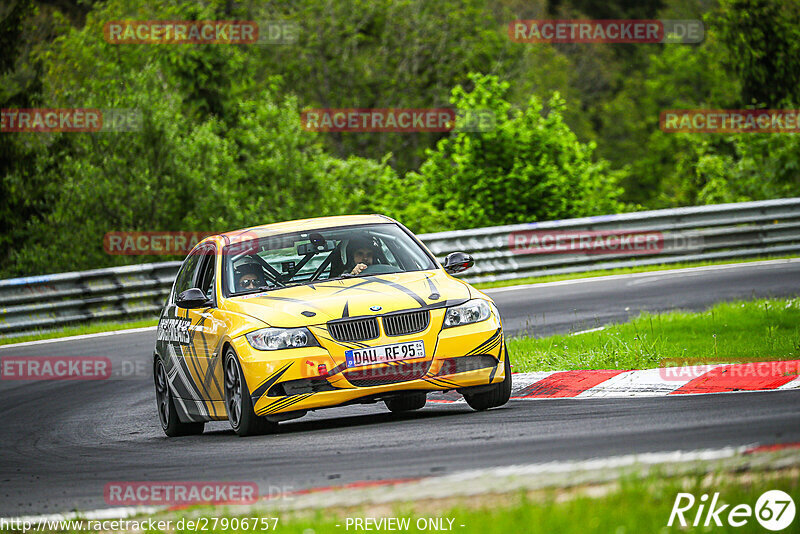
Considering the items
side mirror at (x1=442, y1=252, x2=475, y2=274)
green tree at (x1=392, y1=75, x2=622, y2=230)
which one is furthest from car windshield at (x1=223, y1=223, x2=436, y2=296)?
green tree at (x1=392, y1=75, x2=622, y2=230)

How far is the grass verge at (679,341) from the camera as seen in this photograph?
11.0 metres

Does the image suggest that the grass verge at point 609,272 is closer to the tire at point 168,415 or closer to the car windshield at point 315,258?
the tire at point 168,415

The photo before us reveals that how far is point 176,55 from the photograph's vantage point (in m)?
36.5

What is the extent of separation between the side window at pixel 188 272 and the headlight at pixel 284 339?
7.10 feet

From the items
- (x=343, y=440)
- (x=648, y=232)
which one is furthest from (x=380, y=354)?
(x=648, y=232)

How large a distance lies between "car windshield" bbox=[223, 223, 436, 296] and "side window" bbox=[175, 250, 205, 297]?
0.73m

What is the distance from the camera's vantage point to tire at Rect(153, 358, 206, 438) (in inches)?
416

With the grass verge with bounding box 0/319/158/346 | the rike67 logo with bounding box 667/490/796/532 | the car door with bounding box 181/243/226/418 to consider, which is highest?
the rike67 logo with bounding box 667/490/796/532

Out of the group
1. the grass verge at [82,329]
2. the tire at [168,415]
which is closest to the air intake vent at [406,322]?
the tire at [168,415]

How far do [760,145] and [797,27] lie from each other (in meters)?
7.27

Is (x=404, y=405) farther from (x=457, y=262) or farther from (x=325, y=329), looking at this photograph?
(x=325, y=329)

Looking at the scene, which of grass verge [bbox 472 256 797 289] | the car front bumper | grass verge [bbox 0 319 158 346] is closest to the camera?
the car front bumper

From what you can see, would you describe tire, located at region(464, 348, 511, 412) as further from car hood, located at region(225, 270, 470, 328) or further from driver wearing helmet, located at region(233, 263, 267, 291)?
driver wearing helmet, located at region(233, 263, 267, 291)

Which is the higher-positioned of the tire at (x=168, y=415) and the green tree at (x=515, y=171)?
the tire at (x=168, y=415)
